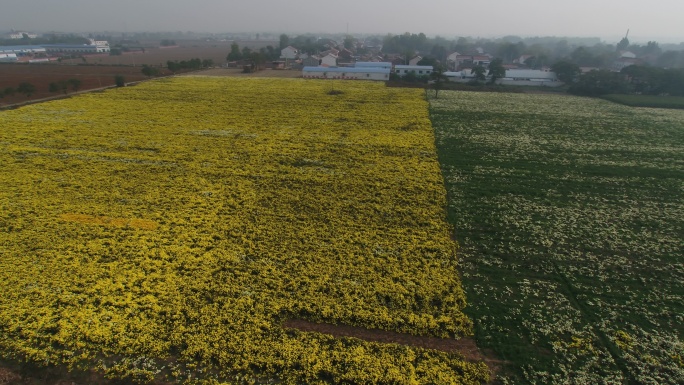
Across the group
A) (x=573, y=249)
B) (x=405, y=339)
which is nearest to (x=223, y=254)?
(x=405, y=339)

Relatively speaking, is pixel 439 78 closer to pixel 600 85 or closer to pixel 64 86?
pixel 600 85

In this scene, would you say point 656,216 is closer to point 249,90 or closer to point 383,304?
point 383,304

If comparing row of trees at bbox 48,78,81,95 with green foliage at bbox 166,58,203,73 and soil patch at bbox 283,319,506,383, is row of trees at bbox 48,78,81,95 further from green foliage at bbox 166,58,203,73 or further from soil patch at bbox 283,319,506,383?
soil patch at bbox 283,319,506,383

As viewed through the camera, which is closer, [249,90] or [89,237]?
[89,237]

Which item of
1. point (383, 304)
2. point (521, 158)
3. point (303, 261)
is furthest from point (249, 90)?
point (383, 304)

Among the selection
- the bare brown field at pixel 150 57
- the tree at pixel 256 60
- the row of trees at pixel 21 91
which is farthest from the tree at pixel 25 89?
the bare brown field at pixel 150 57

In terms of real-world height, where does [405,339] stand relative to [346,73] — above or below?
below

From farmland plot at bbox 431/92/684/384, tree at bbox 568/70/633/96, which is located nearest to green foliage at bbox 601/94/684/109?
tree at bbox 568/70/633/96
